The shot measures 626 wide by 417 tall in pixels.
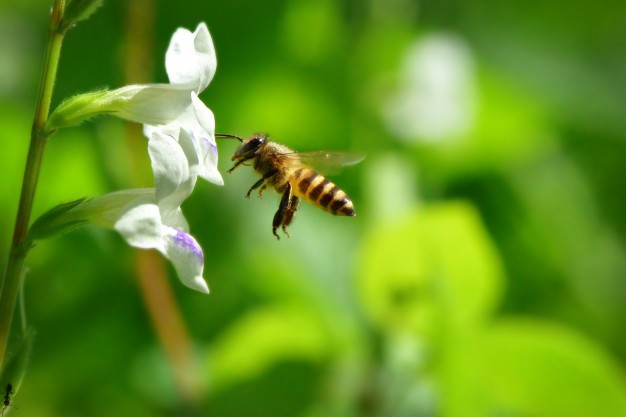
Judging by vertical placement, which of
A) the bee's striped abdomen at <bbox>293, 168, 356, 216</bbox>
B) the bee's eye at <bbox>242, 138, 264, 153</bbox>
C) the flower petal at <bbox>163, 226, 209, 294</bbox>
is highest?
the flower petal at <bbox>163, 226, 209, 294</bbox>

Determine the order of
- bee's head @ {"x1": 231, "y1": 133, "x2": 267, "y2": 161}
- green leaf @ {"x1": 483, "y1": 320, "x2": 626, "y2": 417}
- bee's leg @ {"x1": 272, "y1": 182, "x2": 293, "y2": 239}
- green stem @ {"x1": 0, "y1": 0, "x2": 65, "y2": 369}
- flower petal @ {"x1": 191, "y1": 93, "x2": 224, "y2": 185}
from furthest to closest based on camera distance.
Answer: green leaf @ {"x1": 483, "y1": 320, "x2": 626, "y2": 417}, bee's head @ {"x1": 231, "y1": 133, "x2": 267, "y2": 161}, bee's leg @ {"x1": 272, "y1": 182, "x2": 293, "y2": 239}, flower petal @ {"x1": 191, "y1": 93, "x2": 224, "y2": 185}, green stem @ {"x1": 0, "y1": 0, "x2": 65, "y2": 369}

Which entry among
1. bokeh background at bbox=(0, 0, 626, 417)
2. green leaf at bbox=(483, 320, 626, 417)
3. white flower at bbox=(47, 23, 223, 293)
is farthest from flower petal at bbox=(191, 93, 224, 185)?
green leaf at bbox=(483, 320, 626, 417)

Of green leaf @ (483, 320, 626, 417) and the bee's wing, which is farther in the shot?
green leaf @ (483, 320, 626, 417)

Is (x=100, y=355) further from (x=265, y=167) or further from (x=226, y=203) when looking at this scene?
(x=265, y=167)

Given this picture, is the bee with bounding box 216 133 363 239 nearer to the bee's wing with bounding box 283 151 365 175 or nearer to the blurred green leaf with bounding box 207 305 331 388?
the bee's wing with bounding box 283 151 365 175

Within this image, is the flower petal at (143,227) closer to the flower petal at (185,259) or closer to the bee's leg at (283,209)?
the flower petal at (185,259)

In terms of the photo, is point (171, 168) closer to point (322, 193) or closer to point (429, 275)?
point (322, 193)
